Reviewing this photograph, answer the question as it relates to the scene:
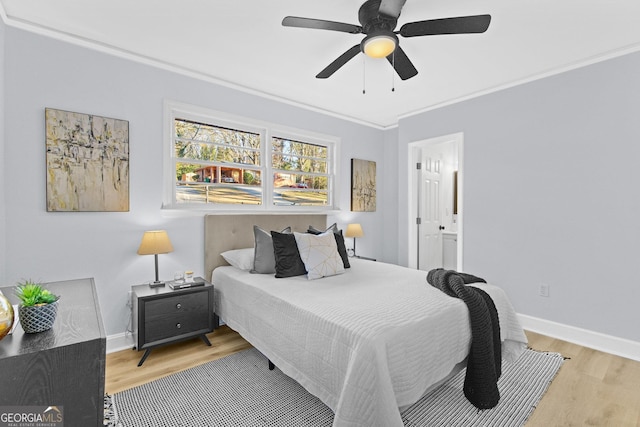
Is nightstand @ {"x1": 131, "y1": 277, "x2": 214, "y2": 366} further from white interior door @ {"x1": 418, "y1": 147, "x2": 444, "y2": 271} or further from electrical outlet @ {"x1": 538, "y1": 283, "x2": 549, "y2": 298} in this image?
electrical outlet @ {"x1": 538, "y1": 283, "x2": 549, "y2": 298}

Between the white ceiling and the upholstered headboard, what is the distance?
4.71 feet

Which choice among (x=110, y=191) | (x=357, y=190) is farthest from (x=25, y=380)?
(x=357, y=190)

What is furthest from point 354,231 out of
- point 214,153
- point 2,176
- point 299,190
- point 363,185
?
point 2,176

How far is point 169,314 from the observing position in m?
2.54

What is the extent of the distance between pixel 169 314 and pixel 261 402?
3.62 ft

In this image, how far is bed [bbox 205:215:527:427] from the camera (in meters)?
1.41

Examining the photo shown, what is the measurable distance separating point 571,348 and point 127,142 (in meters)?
4.32

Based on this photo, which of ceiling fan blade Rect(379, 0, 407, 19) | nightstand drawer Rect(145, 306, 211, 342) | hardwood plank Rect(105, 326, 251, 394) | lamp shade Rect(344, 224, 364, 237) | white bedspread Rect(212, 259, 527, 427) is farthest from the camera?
lamp shade Rect(344, 224, 364, 237)

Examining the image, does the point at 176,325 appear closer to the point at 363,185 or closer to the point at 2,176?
the point at 2,176

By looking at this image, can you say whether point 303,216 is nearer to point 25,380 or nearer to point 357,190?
point 357,190

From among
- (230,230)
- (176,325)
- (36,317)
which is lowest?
(176,325)

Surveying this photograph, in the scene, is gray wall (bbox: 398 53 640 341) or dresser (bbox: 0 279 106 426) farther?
gray wall (bbox: 398 53 640 341)

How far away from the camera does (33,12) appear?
2168mm

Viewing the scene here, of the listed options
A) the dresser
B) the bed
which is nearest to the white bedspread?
the bed
